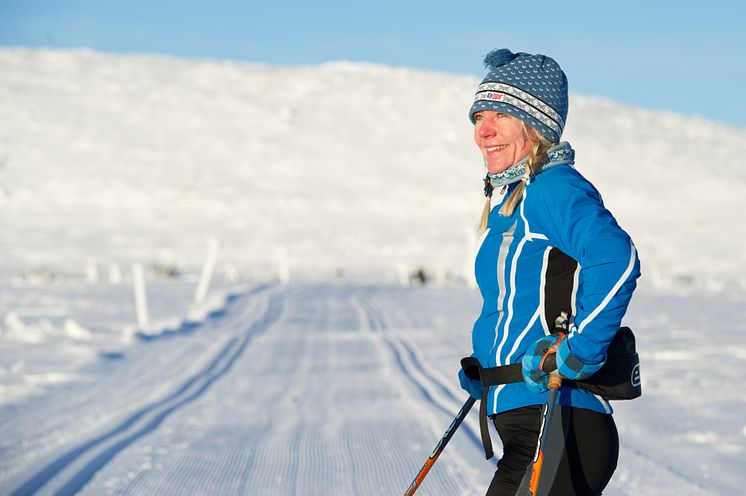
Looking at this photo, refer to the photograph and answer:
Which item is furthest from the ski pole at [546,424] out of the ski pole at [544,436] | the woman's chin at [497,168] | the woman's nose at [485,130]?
the woman's nose at [485,130]

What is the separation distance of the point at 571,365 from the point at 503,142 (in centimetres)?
67

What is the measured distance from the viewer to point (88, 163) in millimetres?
55281

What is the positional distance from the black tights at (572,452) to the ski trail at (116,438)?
3.18 metres

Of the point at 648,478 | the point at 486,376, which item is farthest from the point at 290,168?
the point at 486,376

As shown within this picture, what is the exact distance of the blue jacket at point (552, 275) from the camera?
2180 mm

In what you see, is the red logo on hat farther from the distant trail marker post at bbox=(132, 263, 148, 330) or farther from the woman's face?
the distant trail marker post at bbox=(132, 263, 148, 330)

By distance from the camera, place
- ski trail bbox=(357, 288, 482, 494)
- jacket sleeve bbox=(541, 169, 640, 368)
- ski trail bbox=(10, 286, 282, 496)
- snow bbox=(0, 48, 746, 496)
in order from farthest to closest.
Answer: snow bbox=(0, 48, 746, 496), ski trail bbox=(357, 288, 482, 494), ski trail bbox=(10, 286, 282, 496), jacket sleeve bbox=(541, 169, 640, 368)

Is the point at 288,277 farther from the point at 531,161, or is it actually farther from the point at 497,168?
the point at 531,161

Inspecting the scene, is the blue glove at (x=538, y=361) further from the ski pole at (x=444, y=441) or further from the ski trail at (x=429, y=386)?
the ski trail at (x=429, y=386)

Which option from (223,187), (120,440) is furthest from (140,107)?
(120,440)

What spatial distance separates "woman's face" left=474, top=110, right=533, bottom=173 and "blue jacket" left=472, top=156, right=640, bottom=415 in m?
0.08

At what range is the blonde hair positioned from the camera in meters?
2.44

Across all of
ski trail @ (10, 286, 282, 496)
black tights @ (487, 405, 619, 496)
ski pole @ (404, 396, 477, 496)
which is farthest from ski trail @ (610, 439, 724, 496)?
ski trail @ (10, 286, 282, 496)

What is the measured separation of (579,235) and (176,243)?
41.2 m
